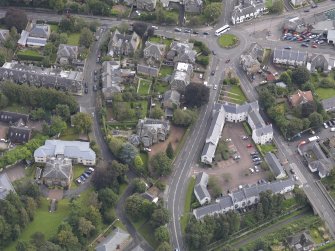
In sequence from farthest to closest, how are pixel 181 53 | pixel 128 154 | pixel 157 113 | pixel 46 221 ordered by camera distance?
pixel 181 53, pixel 157 113, pixel 128 154, pixel 46 221

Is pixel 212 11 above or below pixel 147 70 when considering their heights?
above

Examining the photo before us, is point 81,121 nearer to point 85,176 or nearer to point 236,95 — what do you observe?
point 85,176

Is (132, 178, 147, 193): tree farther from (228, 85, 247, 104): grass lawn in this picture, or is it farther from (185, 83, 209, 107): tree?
(228, 85, 247, 104): grass lawn

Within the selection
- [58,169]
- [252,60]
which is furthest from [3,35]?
[252,60]

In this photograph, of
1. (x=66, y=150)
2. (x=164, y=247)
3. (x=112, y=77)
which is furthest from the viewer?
(x=112, y=77)

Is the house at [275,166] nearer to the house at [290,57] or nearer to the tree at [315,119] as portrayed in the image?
the tree at [315,119]

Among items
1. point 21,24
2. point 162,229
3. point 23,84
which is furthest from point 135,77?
point 162,229

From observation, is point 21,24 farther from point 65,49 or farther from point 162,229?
point 162,229
